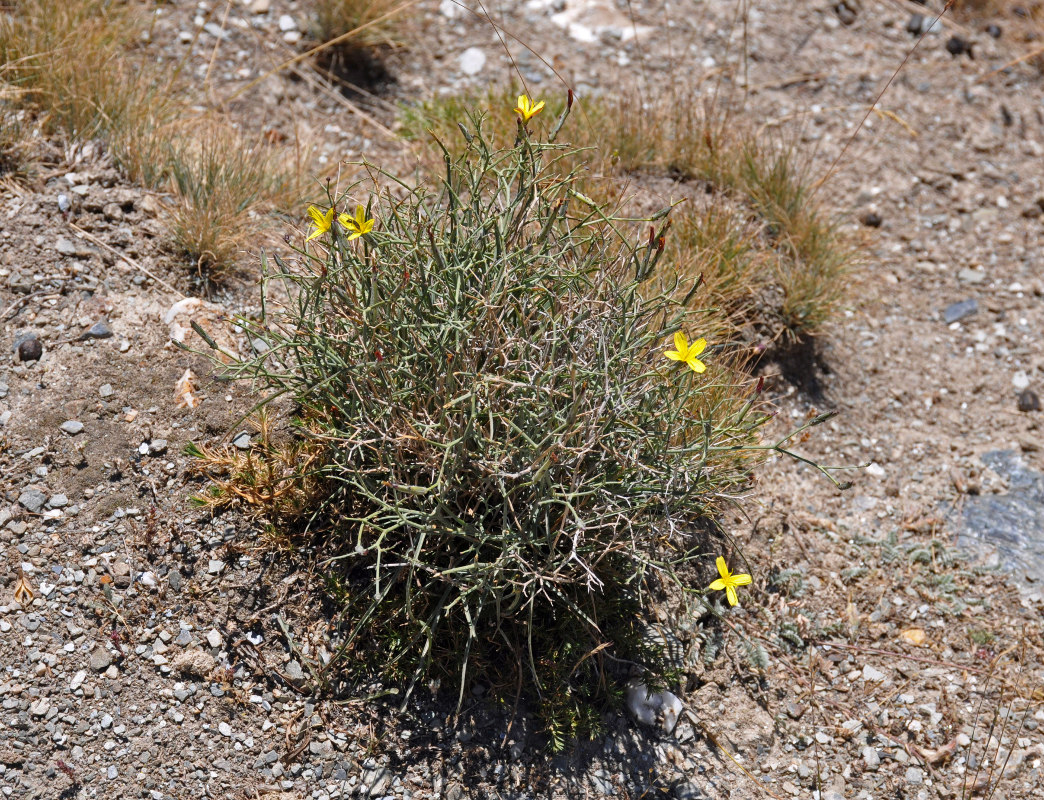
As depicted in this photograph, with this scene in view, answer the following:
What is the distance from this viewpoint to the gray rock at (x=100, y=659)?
2.34m

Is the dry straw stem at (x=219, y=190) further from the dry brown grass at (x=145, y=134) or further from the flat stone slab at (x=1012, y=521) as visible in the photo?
the flat stone slab at (x=1012, y=521)

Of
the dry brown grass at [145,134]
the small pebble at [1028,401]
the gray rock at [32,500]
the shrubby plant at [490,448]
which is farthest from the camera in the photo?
the small pebble at [1028,401]

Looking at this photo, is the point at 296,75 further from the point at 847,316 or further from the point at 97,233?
the point at 847,316

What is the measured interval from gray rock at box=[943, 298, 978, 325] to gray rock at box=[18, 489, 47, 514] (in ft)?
11.7

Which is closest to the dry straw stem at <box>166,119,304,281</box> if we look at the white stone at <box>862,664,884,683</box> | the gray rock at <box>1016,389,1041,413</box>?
the white stone at <box>862,664,884,683</box>

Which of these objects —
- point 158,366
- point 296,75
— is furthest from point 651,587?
point 296,75

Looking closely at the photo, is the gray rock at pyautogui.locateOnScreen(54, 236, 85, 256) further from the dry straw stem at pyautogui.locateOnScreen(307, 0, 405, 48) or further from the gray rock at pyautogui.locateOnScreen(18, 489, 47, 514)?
the dry straw stem at pyautogui.locateOnScreen(307, 0, 405, 48)

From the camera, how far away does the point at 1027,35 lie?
199 inches

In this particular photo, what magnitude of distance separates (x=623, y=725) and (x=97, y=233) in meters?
2.40

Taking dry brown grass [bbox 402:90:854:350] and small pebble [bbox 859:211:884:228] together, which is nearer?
dry brown grass [bbox 402:90:854:350]

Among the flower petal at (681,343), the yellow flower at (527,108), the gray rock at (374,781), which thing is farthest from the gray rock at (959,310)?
the gray rock at (374,781)

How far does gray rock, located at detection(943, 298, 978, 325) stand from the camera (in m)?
3.94

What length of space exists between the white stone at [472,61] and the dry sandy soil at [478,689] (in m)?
0.19

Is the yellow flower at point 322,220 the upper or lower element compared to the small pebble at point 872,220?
upper
